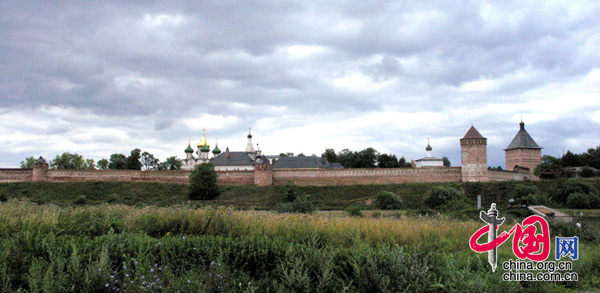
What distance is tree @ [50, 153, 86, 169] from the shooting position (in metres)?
85.8

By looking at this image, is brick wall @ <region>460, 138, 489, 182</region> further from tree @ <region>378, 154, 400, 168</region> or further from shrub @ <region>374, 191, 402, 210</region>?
tree @ <region>378, 154, 400, 168</region>

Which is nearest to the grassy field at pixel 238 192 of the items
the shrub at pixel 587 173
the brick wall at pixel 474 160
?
the brick wall at pixel 474 160

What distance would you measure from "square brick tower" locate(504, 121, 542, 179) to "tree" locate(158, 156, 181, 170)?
58704 mm

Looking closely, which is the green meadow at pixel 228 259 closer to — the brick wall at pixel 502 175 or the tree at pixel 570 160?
the brick wall at pixel 502 175

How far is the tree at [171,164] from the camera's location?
300 feet

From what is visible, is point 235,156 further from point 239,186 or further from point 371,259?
point 371,259

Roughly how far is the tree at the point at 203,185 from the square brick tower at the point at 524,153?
4017 cm

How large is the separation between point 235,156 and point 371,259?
65.6 metres

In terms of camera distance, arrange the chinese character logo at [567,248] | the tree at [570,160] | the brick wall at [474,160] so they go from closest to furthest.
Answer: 1. the chinese character logo at [567,248]
2. the brick wall at [474,160]
3. the tree at [570,160]

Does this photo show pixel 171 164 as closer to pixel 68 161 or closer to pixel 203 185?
pixel 68 161

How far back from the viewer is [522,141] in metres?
64.9

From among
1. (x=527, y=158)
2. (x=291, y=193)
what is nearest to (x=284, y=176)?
(x=291, y=193)

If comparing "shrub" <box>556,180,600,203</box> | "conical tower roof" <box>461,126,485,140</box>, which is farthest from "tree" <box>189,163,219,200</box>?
"shrub" <box>556,180,600,203</box>

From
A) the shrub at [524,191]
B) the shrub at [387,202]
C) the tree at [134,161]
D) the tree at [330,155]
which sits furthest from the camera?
the tree at [330,155]
